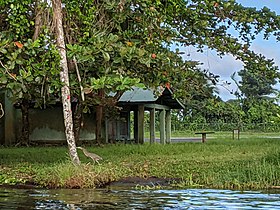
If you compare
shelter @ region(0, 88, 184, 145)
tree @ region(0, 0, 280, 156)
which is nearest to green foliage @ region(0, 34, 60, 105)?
tree @ region(0, 0, 280, 156)

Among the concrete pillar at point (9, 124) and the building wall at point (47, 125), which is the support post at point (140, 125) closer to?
the building wall at point (47, 125)

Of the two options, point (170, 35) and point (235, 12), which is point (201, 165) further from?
point (235, 12)

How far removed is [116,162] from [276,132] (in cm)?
3339

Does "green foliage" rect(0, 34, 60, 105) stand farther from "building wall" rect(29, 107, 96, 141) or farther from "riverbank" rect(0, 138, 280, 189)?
"building wall" rect(29, 107, 96, 141)

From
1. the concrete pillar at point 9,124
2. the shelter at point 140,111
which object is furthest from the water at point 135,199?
the concrete pillar at point 9,124

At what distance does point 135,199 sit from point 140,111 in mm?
17087

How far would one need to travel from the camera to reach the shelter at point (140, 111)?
26.8m

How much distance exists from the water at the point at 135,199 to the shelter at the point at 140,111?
13.5m

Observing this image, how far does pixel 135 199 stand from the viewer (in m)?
10.8

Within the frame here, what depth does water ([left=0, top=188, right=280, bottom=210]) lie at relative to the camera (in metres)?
9.92

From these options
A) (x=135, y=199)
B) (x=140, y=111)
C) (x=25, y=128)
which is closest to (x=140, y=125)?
(x=140, y=111)

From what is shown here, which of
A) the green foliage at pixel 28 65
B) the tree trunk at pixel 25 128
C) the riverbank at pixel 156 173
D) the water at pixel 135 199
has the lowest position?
the water at pixel 135 199

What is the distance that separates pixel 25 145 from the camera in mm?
26031

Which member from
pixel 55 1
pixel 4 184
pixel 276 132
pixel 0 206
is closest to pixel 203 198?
pixel 0 206
